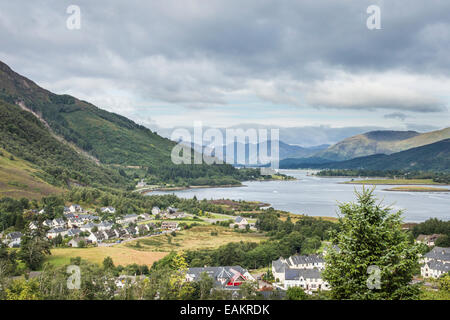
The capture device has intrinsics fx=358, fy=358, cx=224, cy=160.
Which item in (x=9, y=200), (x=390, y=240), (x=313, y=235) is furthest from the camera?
(x=9, y=200)

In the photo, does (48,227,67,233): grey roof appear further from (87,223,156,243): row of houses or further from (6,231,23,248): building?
(6,231,23,248): building

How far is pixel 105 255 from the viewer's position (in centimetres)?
3319

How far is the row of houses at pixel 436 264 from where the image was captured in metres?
28.9

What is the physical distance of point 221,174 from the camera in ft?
543

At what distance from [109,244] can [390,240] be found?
36.5m

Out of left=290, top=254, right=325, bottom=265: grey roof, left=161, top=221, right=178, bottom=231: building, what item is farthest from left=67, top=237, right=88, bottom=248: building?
left=290, top=254, right=325, bottom=265: grey roof

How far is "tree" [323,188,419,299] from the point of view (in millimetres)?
8477

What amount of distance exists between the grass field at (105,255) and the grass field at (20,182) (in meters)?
26.6

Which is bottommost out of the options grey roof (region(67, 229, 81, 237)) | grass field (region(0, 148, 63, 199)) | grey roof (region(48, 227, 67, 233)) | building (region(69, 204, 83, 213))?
grey roof (region(67, 229, 81, 237))

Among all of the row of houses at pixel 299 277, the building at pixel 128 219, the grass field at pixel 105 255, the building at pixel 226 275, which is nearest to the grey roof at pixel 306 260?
the row of houses at pixel 299 277

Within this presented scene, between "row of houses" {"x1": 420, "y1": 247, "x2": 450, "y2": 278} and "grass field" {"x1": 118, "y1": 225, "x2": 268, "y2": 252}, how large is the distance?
61.2 feet
